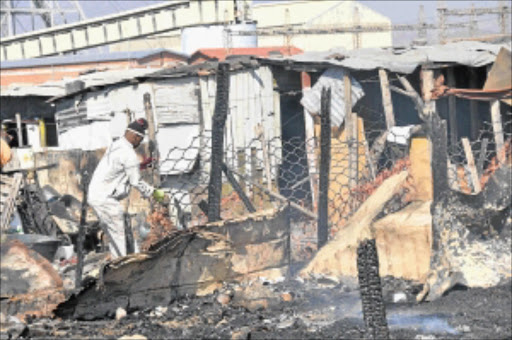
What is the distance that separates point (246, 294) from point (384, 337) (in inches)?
116

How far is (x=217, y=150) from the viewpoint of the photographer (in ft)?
26.9

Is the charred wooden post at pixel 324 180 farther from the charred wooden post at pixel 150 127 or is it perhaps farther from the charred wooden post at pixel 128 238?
the charred wooden post at pixel 150 127

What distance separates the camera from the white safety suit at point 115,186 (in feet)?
27.4

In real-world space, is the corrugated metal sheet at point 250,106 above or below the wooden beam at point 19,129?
above

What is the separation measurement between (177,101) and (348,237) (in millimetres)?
7778

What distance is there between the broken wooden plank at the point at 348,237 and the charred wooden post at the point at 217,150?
105 centimetres

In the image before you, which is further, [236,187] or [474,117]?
[474,117]

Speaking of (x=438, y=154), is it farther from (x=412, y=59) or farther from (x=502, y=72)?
(x=412, y=59)

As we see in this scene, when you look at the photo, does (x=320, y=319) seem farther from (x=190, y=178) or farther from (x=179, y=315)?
(x=190, y=178)

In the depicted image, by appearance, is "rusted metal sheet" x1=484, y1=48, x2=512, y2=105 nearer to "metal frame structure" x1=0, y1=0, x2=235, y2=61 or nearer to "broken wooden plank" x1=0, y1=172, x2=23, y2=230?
"broken wooden plank" x1=0, y1=172, x2=23, y2=230

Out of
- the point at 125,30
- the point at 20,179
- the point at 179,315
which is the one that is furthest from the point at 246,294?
the point at 125,30

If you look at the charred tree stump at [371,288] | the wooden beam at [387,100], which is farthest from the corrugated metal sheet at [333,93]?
the charred tree stump at [371,288]

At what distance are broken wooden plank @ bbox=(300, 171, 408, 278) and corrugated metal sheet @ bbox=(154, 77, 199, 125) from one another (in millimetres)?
7264

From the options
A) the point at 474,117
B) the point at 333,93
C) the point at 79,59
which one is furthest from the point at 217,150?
the point at 79,59
